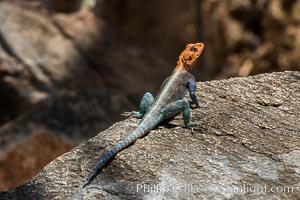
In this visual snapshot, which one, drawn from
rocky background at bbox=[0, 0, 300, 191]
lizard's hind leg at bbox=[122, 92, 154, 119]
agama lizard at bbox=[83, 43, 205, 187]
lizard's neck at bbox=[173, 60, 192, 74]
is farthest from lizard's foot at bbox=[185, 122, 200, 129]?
rocky background at bbox=[0, 0, 300, 191]

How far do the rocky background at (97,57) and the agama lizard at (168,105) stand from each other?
6.34ft

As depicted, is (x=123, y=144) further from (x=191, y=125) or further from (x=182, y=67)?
(x=182, y=67)

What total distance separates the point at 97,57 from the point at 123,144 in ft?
15.7

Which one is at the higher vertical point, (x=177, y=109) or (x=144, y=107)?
(x=144, y=107)

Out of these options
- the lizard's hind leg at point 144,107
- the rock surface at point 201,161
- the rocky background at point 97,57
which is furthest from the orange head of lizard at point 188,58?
the rocky background at point 97,57

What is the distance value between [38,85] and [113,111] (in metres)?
1.41

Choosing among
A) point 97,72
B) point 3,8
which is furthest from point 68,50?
point 3,8

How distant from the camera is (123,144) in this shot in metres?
3.65

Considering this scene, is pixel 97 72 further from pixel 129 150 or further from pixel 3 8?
pixel 129 150

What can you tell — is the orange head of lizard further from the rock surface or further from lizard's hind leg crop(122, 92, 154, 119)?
the rock surface

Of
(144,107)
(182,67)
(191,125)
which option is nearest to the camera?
(191,125)

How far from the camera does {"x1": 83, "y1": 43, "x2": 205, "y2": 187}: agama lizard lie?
12.0 ft

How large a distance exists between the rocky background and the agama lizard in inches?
76.1

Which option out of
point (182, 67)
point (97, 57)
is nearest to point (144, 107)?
point (182, 67)
